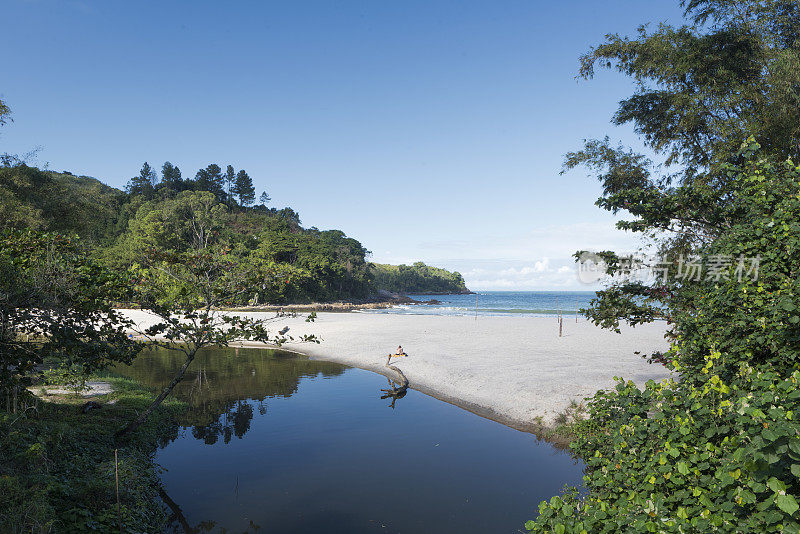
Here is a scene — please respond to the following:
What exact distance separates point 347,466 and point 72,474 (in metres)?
6.51

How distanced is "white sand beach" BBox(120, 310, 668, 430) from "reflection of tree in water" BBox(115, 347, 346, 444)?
313 cm

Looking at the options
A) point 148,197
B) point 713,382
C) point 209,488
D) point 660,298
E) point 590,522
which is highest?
point 148,197

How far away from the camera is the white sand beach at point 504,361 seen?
17.0 m

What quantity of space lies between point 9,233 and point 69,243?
114 cm

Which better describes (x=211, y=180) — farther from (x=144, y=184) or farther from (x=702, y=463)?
(x=702, y=463)

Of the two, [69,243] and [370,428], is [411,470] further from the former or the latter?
[69,243]

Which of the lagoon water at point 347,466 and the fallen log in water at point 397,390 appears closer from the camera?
the lagoon water at point 347,466

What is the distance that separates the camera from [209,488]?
422 inches

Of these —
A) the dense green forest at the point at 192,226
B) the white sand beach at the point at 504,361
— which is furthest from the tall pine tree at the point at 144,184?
the white sand beach at the point at 504,361

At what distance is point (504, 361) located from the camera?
24.1m

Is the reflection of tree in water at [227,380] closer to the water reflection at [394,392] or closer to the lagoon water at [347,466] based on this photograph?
the lagoon water at [347,466]

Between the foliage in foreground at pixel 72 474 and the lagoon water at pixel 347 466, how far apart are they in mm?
835

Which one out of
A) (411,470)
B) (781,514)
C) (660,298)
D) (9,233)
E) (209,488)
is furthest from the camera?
(411,470)

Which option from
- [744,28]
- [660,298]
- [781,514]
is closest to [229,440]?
[660,298]
